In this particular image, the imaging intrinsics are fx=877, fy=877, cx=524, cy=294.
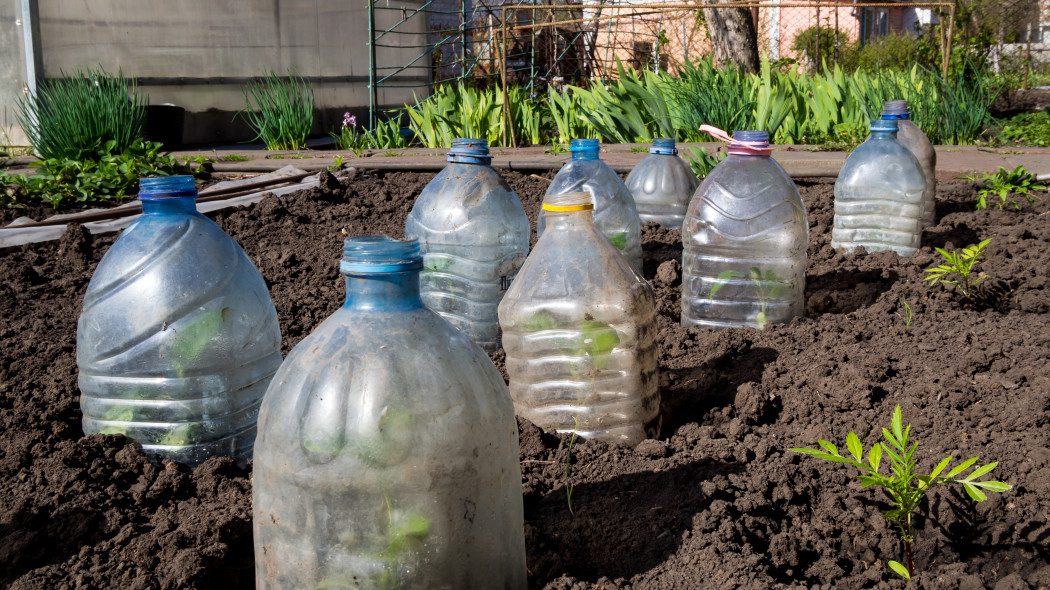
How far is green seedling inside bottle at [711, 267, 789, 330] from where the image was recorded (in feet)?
10.9

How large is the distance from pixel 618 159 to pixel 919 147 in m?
1.91

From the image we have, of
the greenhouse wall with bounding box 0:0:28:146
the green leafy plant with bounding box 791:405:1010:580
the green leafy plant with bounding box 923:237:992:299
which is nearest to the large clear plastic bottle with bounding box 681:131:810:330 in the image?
the green leafy plant with bounding box 923:237:992:299

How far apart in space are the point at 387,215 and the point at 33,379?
2.52 metres

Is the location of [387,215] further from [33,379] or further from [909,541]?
[909,541]

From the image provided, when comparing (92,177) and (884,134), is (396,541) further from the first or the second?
(92,177)

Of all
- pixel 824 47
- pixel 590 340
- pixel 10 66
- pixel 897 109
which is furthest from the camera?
pixel 824 47

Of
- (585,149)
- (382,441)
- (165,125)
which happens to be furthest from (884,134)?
(165,125)

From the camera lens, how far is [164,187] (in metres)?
2.20

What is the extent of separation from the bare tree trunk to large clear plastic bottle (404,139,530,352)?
8.21 m

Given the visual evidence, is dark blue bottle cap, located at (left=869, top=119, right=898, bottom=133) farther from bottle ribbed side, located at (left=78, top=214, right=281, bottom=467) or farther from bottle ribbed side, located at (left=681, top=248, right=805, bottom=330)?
bottle ribbed side, located at (left=78, top=214, right=281, bottom=467)

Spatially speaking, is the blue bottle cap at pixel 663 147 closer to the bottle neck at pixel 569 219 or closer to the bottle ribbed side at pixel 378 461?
the bottle neck at pixel 569 219

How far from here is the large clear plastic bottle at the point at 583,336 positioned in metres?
2.33

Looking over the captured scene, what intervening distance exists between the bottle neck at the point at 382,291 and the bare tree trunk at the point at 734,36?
9.93m

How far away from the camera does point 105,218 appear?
4.73m
